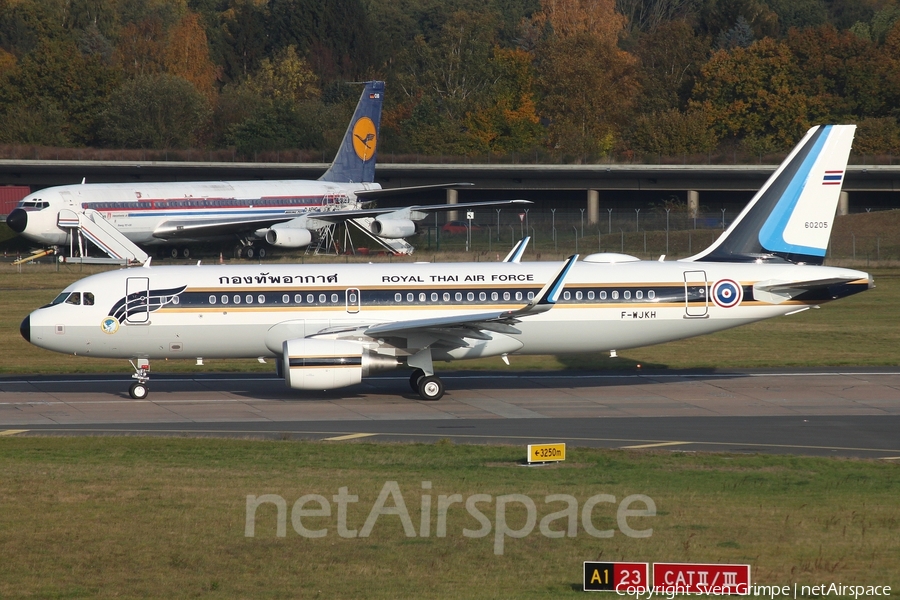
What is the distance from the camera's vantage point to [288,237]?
7031 cm

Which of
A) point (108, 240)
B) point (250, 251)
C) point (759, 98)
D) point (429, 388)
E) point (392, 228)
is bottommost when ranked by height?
point (429, 388)

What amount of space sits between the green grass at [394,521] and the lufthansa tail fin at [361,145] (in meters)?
57.1

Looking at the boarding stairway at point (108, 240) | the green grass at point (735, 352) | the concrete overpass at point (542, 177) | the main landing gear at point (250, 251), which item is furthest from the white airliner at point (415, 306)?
the concrete overpass at point (542, 177)

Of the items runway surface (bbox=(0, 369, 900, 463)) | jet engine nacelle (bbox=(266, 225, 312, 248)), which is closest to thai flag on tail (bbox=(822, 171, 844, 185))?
runway surface (bbox=(0, 369, 900, 463))

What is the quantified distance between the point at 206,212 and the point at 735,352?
41441 mm

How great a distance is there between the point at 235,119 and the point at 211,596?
116 m

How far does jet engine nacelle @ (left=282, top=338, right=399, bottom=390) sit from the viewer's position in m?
28.7

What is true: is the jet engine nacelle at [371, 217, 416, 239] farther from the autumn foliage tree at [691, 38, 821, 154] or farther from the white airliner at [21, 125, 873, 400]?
the autumn foliage tree at [691, 38, 821, 154]

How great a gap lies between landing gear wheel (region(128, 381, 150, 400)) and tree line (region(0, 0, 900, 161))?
74.1 meters

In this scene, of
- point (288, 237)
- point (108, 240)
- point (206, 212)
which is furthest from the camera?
point (206, 212)

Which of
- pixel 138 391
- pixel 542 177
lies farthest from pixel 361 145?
pixel 138 391

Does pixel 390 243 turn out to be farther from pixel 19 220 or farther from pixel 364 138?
pixel 19 220

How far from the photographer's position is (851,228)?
82.6m

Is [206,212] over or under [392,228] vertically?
over
